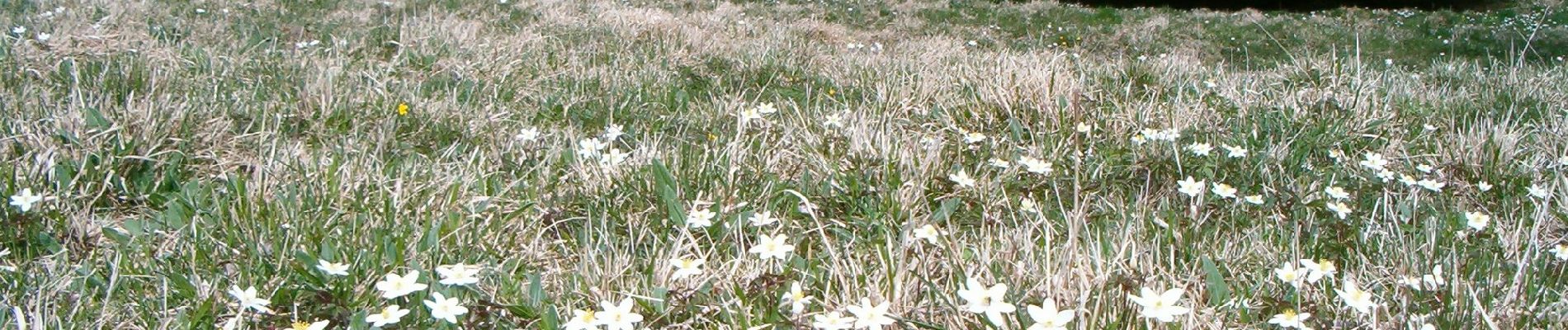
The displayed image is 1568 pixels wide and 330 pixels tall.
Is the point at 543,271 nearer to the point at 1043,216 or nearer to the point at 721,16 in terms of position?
the point at 1043,216

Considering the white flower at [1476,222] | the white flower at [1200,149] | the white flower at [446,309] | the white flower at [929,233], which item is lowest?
the white flower at [1200,149]

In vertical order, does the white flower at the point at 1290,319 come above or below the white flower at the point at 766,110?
above

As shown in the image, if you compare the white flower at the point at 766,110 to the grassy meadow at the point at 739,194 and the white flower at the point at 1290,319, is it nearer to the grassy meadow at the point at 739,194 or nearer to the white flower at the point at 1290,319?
A: the grassy meadow at the point at 739,194

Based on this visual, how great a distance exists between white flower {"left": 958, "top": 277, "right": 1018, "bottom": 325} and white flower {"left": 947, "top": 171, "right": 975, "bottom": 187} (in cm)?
91

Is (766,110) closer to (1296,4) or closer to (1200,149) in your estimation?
(1200,149)

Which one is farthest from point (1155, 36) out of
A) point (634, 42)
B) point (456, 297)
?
point (456, 297)

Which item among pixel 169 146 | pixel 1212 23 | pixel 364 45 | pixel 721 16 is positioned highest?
pixel 169 146

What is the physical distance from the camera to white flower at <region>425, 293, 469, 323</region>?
190cm

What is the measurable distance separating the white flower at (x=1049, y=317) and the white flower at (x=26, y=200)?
214 cm

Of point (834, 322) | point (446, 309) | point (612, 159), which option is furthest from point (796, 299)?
point (612, 159)

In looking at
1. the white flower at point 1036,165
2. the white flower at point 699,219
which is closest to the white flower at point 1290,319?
the white flower at point 1036,165

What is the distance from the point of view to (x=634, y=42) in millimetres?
6320

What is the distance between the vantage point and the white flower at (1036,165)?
3.02 metres

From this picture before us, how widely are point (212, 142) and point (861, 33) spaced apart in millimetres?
11188
